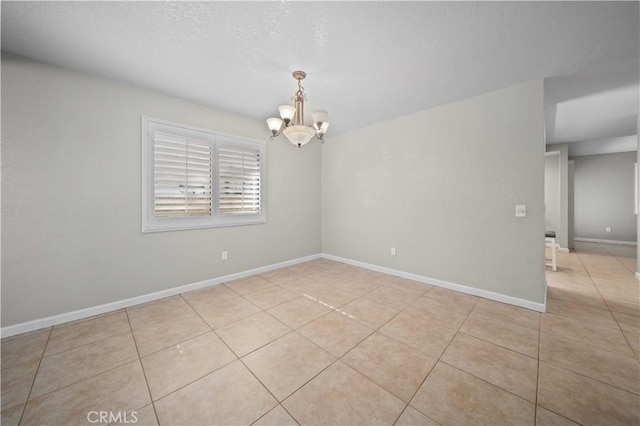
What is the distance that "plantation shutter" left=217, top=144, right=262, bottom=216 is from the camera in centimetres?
333

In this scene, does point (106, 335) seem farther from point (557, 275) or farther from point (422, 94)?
point (557, 275)

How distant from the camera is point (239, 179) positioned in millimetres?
3510

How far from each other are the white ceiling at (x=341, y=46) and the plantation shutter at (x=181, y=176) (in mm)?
614

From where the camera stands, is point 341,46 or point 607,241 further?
point 607,241

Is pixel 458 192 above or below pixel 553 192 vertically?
below

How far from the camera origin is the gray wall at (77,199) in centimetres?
207

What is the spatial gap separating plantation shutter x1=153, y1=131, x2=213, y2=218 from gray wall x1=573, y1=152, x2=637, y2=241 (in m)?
9.90

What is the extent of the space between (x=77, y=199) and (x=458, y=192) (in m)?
4.40

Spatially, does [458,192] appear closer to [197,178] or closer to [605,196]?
[197,178]

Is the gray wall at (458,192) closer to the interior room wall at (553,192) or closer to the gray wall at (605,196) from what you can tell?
the interior room wall at (553,192)

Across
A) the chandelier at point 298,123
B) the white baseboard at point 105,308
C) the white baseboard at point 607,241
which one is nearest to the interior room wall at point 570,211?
the white baseboard at point 607,241

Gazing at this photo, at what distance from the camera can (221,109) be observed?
3299 mm

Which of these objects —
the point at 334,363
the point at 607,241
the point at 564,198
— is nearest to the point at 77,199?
the point at 334,363

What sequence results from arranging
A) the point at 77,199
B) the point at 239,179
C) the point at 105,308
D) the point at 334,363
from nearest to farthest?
the point at 334,363, the point at 77,199, the point at 105,308, the point at 239,179
